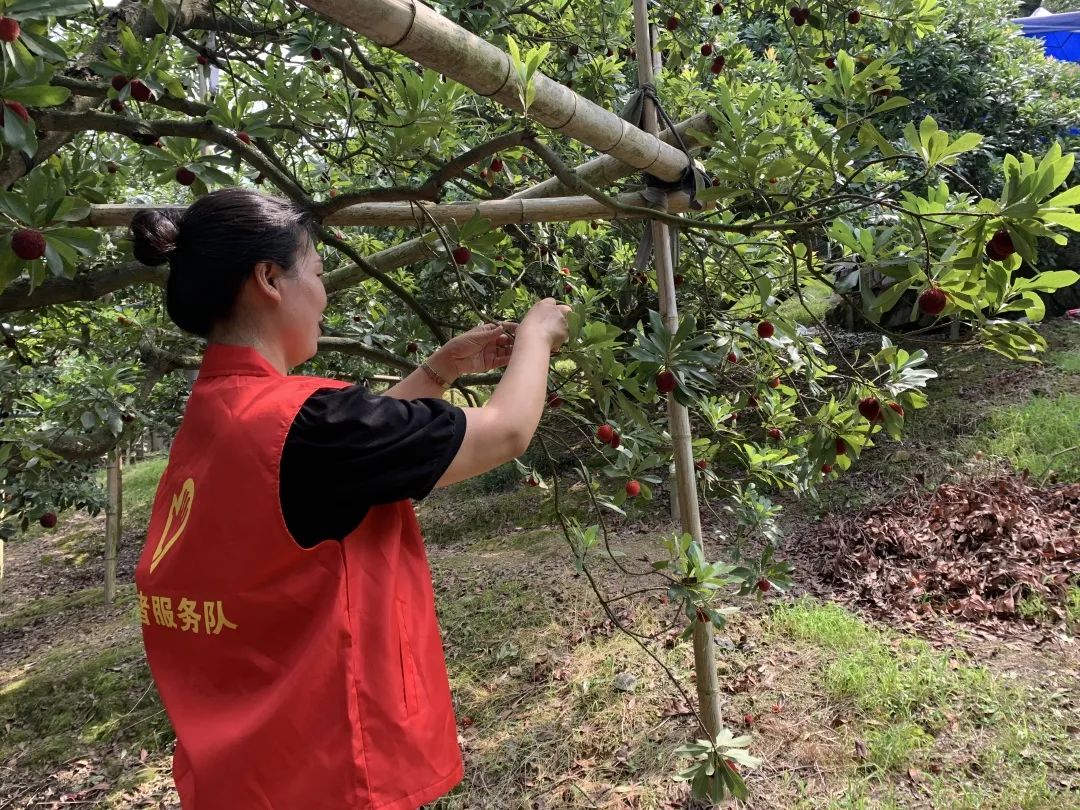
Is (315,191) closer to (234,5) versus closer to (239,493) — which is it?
(234,5)

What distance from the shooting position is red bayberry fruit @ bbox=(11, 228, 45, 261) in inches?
48.5

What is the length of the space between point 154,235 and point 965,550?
4369 mm

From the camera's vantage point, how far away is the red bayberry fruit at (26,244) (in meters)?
1.23

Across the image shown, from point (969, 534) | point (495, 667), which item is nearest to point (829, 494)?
point (969, 534)

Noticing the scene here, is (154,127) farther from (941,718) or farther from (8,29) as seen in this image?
(941,718)

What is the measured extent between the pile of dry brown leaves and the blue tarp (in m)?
7.42

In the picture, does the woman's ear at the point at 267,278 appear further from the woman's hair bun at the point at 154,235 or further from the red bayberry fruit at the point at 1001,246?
the red bayberry fruit at the point at 1001,246

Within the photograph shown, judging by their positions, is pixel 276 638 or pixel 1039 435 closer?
pixel 276 638

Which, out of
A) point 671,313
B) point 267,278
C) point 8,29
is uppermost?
point 8,29

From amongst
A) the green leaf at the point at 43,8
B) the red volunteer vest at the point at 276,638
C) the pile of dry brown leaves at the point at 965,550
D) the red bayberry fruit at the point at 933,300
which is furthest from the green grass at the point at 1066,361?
the green leaf at the point at 43,8

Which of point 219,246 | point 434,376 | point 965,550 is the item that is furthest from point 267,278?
point 965,550

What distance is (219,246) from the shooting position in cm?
105

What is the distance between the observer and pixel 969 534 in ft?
13.4

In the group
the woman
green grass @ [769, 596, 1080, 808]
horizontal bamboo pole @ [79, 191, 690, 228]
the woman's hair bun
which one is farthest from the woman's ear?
green grass @ [769, 596, 1080, 808]
